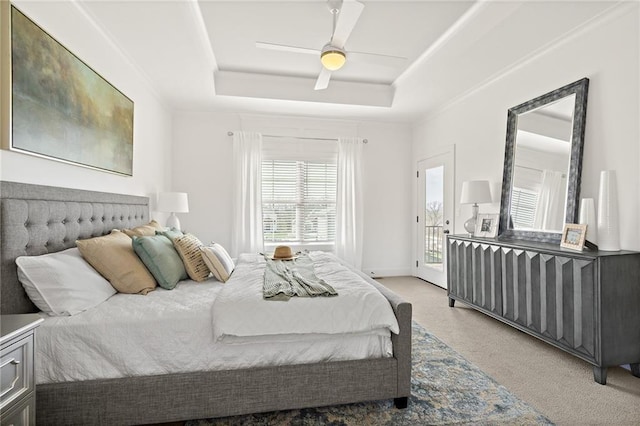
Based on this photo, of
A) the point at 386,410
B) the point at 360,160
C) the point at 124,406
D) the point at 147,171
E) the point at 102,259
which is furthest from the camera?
the point at 360,160

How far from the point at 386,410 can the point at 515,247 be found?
6.02ft

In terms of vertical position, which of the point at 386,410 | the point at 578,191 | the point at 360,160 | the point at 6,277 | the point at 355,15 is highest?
the point at 355,15

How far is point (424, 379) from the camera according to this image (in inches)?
84.2

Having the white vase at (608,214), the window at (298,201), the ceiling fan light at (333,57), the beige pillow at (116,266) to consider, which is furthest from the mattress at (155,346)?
the window at (298,201)

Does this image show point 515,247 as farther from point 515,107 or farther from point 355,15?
point 355,15

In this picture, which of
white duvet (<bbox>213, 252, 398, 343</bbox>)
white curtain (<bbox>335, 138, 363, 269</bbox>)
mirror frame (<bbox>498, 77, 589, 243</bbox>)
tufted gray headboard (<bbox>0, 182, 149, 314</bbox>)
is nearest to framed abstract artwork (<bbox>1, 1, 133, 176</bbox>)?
tufted gray headboard (<bbox>0, 182, 149, 314</bbox>)

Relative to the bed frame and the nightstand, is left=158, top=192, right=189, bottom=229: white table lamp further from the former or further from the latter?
the nightstand

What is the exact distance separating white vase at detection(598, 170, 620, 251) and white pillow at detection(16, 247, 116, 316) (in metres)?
3.43

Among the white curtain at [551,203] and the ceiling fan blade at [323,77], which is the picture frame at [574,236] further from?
the ceiling fan blade at [323,77]

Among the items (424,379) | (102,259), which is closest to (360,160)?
(424,379)

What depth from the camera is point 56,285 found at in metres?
1.68

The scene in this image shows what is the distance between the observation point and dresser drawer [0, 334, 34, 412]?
3.59 feet

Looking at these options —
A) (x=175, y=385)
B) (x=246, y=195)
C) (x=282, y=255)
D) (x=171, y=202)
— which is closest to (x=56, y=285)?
(x=175, y=385)

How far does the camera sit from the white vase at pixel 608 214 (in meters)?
2.27
